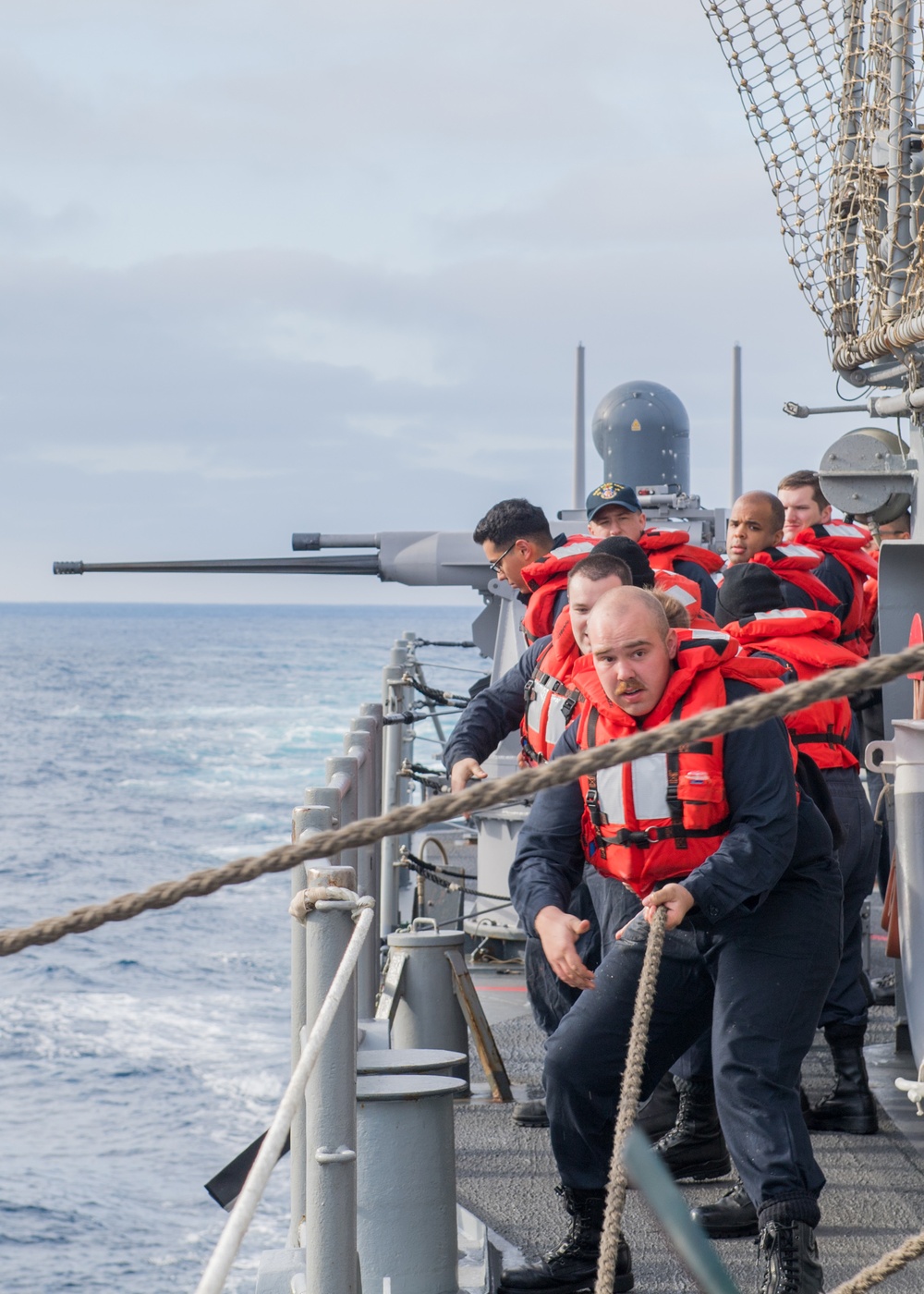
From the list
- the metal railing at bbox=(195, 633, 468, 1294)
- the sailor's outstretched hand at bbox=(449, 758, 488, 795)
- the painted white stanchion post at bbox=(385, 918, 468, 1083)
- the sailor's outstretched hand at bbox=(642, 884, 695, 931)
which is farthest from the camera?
the painted white stanchion post at bbox=(385, 918, 468, 1083)

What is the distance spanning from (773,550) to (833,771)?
0.80 metres

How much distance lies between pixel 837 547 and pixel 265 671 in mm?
88184

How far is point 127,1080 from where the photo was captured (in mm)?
16312

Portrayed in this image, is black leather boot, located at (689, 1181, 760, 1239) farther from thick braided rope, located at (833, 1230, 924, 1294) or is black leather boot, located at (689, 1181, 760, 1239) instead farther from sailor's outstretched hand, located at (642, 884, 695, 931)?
thick braided rope, located at (833, 1230, 924, 1294)

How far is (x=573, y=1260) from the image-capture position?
3.49 metres

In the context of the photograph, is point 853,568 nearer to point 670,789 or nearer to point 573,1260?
point 670,789

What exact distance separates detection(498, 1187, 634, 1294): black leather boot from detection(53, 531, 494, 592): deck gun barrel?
8.01 meters

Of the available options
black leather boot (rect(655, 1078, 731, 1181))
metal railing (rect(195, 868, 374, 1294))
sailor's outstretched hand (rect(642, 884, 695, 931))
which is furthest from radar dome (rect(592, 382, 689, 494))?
metal railing (rect(195, 868, 374, 1294))

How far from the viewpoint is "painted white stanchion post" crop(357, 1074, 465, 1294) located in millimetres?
3264

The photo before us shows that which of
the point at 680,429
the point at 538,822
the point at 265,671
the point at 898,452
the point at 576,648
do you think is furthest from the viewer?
the point at 265,671

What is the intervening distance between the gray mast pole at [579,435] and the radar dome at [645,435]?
435 cm

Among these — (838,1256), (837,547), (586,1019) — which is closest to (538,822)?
(586,1019)

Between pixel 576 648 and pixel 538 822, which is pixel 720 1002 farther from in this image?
pixel 576 648

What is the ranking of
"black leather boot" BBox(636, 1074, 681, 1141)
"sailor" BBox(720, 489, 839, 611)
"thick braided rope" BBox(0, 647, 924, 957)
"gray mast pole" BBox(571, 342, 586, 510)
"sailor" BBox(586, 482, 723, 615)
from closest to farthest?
"thick braided rope" BBox(0, 647, 924, 957) → "black leather boot" BBox(636, 1074, 681, 1141) → "sailor" BBox(720, 489, 839, 611) → "sailor" BBox(586, 482, 723, 615) → "gray mast pole" BBox(571, 342, 586, 510)
